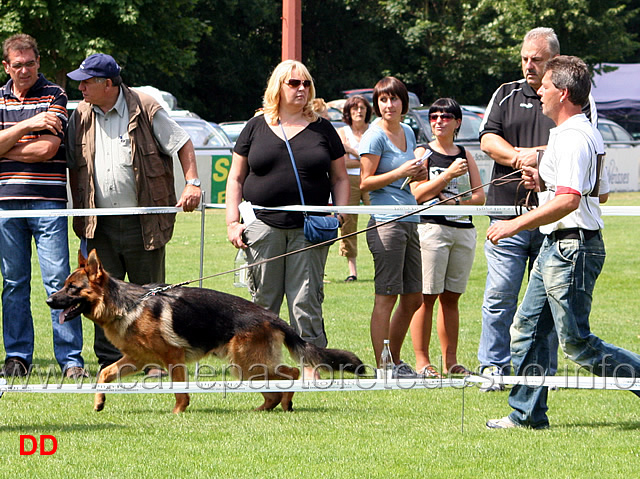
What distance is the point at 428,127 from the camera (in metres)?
23.9

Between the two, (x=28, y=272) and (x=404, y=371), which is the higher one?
(x=28, y=272)

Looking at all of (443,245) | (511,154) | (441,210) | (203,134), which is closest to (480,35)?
(203,134)

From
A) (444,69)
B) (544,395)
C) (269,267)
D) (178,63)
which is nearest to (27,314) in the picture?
(269,267)

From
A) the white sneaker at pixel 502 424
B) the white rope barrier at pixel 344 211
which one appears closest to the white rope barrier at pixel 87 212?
the white rope barrier at pixel 344 211

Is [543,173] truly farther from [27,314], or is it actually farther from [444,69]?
[444,69]

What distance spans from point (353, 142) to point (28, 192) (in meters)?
5.50

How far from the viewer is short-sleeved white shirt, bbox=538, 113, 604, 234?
14.7 ft

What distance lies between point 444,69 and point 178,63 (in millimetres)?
17024

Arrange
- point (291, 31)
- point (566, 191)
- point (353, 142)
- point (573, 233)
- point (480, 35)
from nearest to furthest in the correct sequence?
point (566, 191)
point (573, 233)
point (291, 31)
point (353, 142)
point (480, 35)

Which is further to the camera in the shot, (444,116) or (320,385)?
(444,116)

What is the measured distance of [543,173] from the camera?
480cm

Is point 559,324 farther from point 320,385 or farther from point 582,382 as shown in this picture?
point 320,385

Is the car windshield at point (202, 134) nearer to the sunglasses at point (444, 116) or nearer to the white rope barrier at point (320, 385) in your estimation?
the sunglasses at point (444, 116)

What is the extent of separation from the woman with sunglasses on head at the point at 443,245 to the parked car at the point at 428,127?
16.5m
